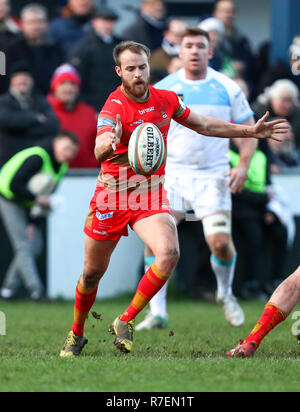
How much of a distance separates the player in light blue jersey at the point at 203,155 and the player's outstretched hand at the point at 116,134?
2.76 metres

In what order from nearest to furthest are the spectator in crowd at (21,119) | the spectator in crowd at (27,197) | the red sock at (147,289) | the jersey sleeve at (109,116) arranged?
the jersey sleeve at (109,116), the red sock at (147,289), the spectator in crowd at (27,197), the spectator in crowd at (21,119)

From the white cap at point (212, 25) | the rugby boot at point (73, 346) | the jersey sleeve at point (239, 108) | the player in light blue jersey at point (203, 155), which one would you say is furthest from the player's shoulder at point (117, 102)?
the white cap at point (212, 25)

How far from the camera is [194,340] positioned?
849 centimetres

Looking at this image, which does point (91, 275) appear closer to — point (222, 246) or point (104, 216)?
point (104, 216)

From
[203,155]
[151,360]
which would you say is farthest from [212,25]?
[151,360]

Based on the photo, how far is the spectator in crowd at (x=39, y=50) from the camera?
1362cm

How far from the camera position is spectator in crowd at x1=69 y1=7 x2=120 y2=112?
13469mm

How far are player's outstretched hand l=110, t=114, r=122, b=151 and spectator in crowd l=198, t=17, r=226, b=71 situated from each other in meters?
6.58

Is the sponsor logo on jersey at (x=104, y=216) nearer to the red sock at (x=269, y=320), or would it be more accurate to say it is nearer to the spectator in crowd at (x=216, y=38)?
the red sock at (x=269, y=320)

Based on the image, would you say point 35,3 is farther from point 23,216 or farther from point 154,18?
point 23,216

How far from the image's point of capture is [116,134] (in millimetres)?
6605

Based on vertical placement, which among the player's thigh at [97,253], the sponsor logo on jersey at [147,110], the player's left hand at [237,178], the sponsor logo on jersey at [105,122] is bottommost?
the player's thigh at [97,253]
